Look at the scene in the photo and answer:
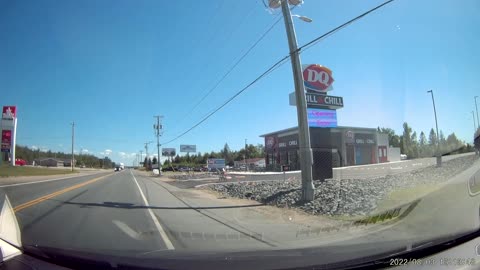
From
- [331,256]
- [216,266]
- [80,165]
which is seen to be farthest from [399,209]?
[80,165]

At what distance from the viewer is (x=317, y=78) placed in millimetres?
21547

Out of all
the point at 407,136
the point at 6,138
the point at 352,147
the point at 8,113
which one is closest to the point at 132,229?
the point at 407,136

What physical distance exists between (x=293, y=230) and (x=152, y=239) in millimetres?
3561

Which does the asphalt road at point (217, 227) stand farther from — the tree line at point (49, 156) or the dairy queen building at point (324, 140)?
the tree line at point (49, 156)

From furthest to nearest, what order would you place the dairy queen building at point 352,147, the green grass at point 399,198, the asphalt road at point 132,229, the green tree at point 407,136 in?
1. the dairy queen building at point 352,147
2. the green tree at point 407,136
3. the green grass at point 399,198
4. the asphalt road at point 132,229

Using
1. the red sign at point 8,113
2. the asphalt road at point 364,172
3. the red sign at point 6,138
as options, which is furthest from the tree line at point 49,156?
the asphalt road at point 364,172

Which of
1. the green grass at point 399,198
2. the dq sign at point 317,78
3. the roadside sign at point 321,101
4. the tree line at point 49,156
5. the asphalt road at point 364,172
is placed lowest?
the green grass at point 399,198

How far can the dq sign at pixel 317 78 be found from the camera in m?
21.3

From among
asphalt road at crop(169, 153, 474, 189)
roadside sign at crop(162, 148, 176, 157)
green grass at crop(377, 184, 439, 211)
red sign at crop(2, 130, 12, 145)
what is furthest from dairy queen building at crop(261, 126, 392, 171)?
roadside sign at crop(162, 148, 176, 157)

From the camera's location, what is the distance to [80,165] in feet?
511

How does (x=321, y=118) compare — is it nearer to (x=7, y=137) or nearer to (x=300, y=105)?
(x=300, y=105)

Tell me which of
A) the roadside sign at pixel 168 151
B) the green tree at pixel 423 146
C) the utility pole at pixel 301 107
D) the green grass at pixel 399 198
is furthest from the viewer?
the roadside sign at pixel 168 151

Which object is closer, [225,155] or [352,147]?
[352,147]

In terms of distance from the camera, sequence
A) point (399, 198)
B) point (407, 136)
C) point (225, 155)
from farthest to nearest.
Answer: point (225, 155) < point (407, 136) < point (399, 198)
